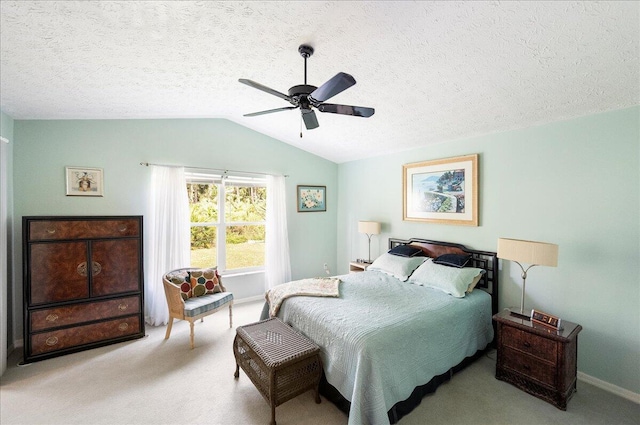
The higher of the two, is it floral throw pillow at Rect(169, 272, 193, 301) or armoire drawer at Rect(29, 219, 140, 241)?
armoire drawer at Rect(29, 219, 140, 241)

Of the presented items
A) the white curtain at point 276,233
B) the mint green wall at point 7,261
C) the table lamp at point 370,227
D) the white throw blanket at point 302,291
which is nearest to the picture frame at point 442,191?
the table lamp at point 370,227

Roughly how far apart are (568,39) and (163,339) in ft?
15.3

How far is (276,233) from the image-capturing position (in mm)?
4727

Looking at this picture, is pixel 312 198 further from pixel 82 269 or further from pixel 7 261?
pixel 7 261

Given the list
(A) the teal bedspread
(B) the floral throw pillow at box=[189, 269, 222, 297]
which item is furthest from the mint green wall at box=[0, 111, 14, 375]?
(A) the teal bedspread

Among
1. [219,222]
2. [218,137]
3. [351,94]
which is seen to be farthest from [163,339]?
[351,94]

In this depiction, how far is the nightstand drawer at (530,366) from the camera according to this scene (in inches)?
88.4

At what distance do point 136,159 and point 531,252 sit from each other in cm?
463

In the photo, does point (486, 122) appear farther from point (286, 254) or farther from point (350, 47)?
point (286, 254)

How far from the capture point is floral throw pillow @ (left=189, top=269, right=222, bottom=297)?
3562 mm

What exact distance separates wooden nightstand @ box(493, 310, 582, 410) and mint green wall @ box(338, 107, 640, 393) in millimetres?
361

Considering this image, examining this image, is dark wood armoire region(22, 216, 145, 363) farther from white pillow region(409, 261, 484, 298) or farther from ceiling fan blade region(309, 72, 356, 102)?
white pillow region(409, 261, 484, 298)

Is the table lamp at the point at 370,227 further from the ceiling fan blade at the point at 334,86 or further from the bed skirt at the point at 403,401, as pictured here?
the ceiling fan blade at the point at 334,86

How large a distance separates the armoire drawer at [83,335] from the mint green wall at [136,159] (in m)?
0.64
